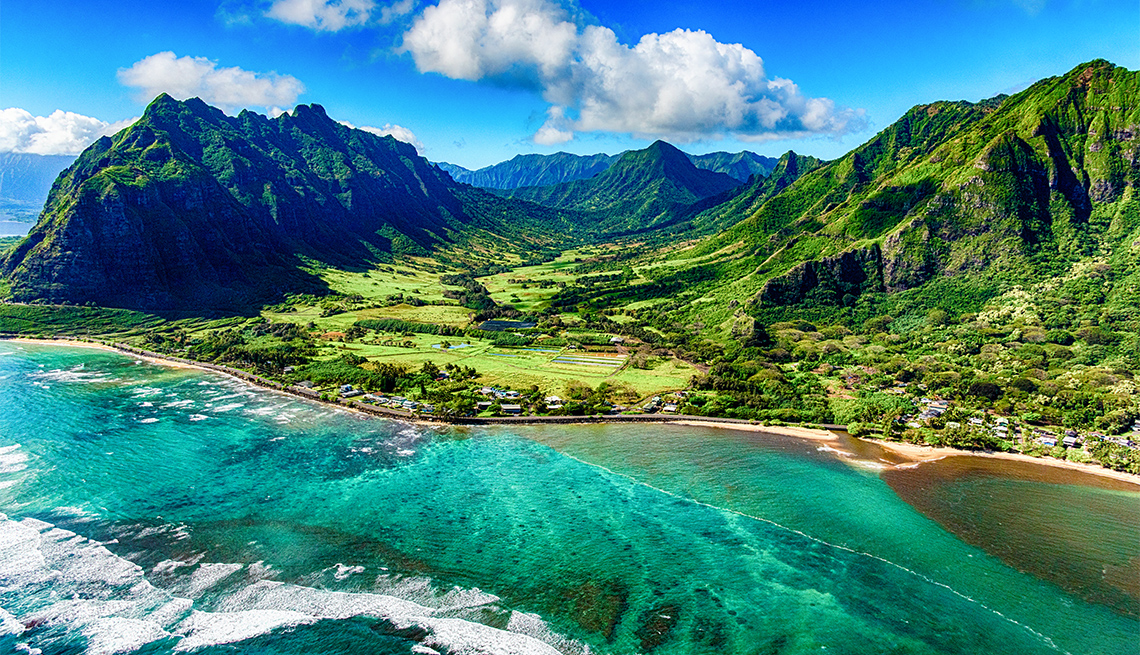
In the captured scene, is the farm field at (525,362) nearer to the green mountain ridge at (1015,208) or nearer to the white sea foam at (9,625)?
the green mountain ridge at (1015,208)

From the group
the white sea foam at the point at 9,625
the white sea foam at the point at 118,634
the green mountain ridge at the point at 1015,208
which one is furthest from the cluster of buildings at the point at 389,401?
the green mountain ridge at the point at 1015,208

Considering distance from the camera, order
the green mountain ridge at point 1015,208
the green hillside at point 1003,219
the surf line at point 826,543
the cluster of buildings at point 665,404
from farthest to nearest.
Answer: the green mountain ridge at point 1015,208, the green hillside at point 1003,219, the cluster of buildings at point 665,404, the surf line at point 826,543

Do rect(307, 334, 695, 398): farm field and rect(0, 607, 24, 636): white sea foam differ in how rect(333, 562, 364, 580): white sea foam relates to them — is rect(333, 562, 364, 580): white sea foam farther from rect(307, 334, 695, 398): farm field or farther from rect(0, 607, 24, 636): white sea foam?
rect(307, 334, 695, 398): farm field

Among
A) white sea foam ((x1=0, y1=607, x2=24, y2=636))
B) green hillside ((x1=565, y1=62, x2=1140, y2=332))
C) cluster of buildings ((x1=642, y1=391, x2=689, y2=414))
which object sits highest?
green hillside ((x1=565, y1=62, x2=1140, y2=332))

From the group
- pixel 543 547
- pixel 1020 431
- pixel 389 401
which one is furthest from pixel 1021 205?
pixel 389 401

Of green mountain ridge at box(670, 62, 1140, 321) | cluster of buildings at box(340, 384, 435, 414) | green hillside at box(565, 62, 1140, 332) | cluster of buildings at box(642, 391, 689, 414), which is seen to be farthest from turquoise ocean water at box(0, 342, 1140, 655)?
green mountain ridge at box(670, 62, 1140, 321)

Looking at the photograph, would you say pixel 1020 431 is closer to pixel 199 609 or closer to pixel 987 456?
pixel 987 456
